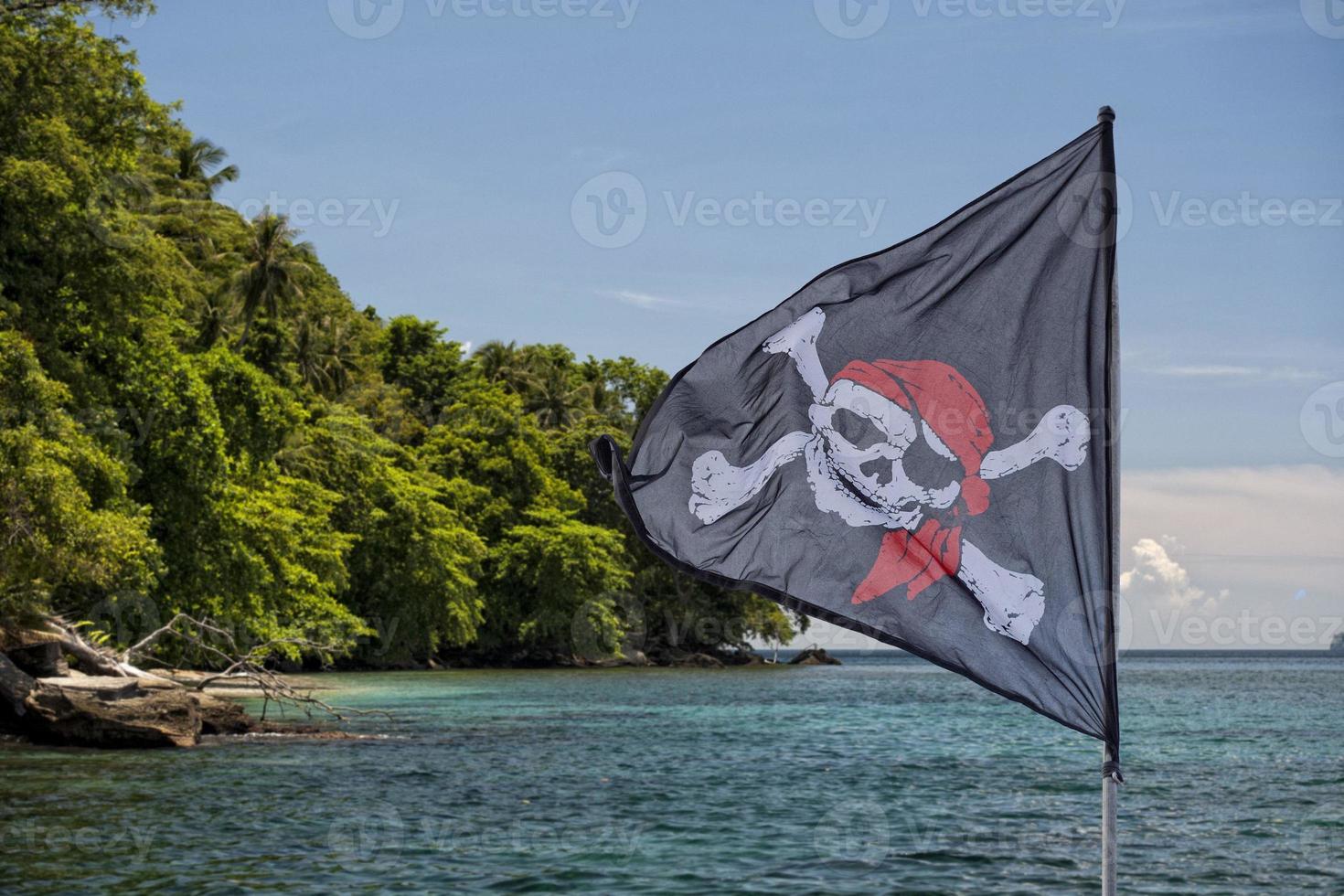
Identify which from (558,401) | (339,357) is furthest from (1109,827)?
(558,401)

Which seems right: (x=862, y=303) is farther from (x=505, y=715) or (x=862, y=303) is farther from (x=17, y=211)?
(x=505, y=715)

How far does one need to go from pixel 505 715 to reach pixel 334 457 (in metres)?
25.0

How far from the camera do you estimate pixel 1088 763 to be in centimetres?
2659

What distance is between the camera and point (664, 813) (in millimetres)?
17984

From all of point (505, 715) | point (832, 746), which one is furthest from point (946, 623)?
point (505, 715)


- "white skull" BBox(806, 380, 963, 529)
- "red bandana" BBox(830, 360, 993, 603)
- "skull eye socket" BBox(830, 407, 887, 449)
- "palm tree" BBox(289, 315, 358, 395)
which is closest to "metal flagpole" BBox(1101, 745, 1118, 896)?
"red bandana" BBox(830, 360, 993, 603)

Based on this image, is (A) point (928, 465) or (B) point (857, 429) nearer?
(A) point (928, 465)

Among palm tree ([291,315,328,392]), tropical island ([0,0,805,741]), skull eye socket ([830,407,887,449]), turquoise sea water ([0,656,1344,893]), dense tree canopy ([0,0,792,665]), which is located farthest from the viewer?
palm tree ([291,315,328,392])

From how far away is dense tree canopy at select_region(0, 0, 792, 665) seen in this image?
90.0 ft

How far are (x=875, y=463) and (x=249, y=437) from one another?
3366cm

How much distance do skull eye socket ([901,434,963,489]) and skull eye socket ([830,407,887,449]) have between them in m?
0.16

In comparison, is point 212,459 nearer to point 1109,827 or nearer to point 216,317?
point 216,317

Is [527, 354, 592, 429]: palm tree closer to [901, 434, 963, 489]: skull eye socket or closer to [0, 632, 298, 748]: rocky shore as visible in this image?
[0, 632, 298, 748]: rocky shore

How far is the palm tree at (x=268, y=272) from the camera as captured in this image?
5069 cm
